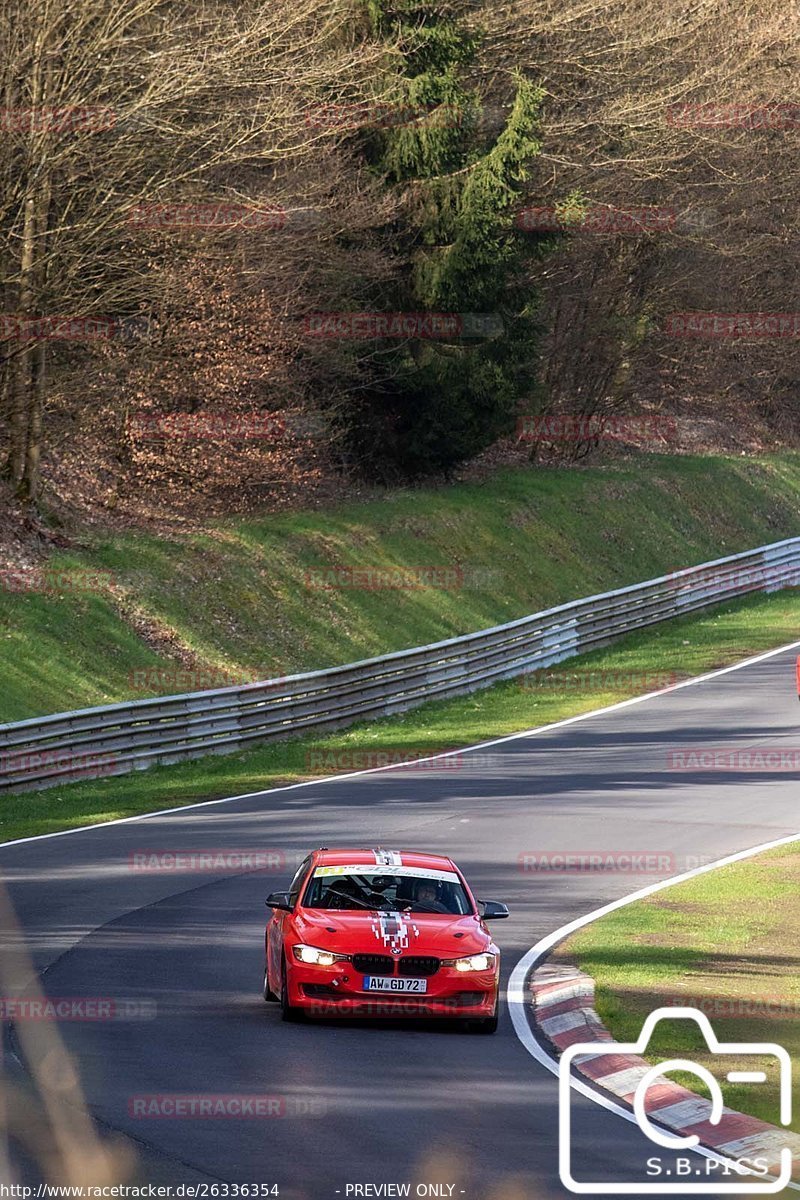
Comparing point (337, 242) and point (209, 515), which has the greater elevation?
point (337, 242)

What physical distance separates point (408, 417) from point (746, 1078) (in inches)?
1321

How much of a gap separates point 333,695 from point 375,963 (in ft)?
64.0

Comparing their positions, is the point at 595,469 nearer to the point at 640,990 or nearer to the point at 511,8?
the point at 511,8

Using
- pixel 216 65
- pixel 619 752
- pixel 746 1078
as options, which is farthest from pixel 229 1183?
pixel 216 65

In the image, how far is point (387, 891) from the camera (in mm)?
13914

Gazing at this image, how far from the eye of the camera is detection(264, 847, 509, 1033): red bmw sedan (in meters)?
12.7

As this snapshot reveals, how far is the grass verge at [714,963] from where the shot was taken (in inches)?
479

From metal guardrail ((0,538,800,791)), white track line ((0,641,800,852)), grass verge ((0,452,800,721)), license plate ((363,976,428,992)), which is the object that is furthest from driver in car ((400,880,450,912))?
grass verge ((0,452,800,721))

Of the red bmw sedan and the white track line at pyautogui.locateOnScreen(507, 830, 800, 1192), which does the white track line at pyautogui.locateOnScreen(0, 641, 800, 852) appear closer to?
the white track line at pyautogui.locateOnScreen(507, 830, 800, 1192)

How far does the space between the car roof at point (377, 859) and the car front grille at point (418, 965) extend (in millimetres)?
1307

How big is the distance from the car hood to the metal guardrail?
12.8m

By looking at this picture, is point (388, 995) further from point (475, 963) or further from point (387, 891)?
point (387, 891)

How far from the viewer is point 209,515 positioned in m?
39.0

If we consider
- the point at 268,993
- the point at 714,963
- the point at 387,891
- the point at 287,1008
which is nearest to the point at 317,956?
the point at 287,1008
